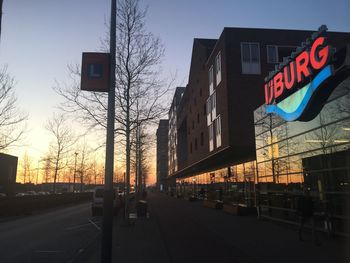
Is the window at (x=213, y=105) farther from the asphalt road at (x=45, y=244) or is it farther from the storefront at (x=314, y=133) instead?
the asphalt road at (x=45, y=244)

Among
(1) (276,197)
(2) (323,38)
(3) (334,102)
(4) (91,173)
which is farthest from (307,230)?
(4) (91,173)

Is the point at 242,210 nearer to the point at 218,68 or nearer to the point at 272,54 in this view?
the point at 218,68

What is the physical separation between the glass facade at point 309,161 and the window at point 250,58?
865 cm

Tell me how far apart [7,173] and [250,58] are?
133 feet

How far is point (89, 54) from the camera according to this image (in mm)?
7258

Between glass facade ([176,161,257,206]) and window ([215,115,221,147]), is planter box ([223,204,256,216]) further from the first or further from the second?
window ([215,115,221,147])

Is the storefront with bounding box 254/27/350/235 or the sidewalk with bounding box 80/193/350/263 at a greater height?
the storefront with bounding box 254/27/350/235

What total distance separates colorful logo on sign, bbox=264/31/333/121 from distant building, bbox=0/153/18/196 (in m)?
45.4

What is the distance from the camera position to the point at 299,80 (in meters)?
14.3

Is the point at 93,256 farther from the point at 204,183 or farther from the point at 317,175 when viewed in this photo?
the point at 204,183

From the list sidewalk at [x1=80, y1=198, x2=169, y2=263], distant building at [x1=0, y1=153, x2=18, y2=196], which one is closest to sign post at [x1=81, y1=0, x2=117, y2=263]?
sidewalk at [x1=80, y1=198, x2=169, y2=263]

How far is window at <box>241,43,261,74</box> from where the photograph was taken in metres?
29.3

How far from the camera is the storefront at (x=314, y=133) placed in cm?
1252

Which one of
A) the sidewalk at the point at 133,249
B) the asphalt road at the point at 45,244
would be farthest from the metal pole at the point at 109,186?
the asphalt road at the point at 45,244
